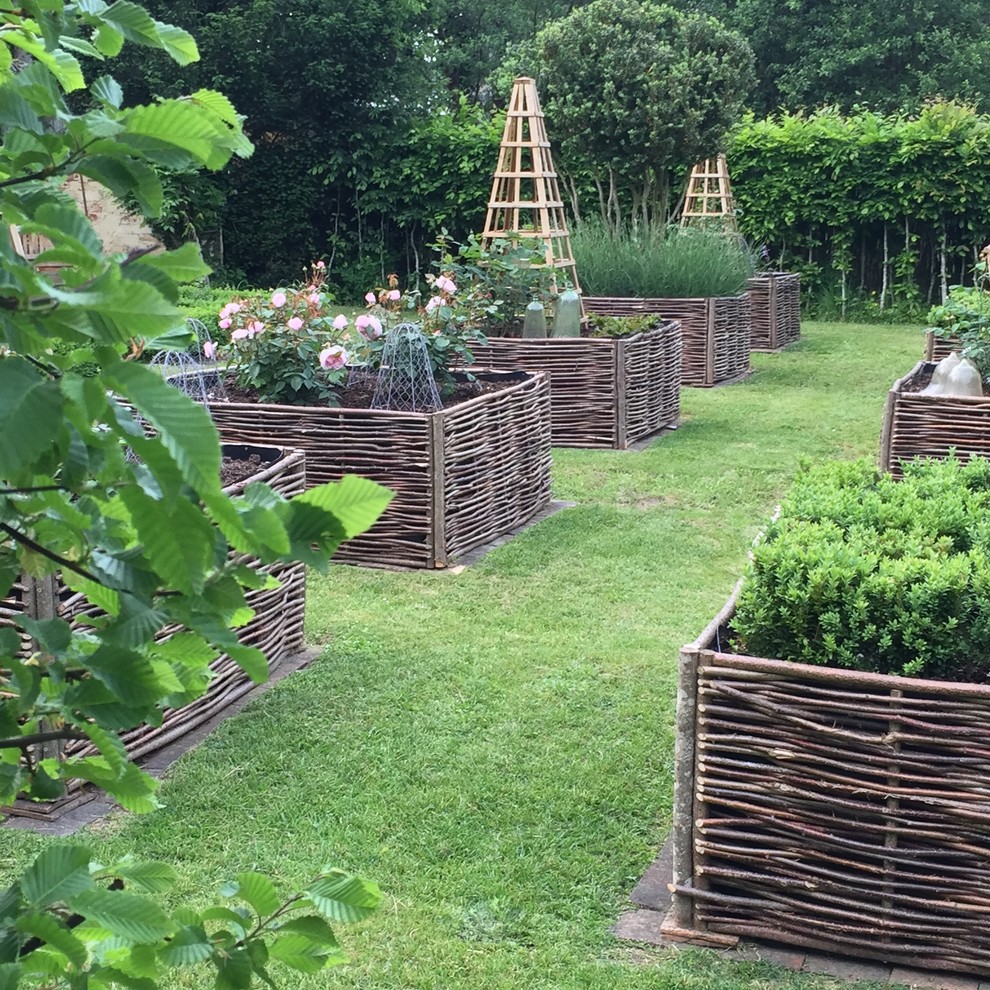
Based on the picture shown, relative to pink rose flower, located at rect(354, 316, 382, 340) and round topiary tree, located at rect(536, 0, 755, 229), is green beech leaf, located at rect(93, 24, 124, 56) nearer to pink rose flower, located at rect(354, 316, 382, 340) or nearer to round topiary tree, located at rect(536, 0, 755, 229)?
pink rose flower, located at rect(354, 316, 382, 340)

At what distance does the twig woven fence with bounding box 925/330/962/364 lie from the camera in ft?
27.9

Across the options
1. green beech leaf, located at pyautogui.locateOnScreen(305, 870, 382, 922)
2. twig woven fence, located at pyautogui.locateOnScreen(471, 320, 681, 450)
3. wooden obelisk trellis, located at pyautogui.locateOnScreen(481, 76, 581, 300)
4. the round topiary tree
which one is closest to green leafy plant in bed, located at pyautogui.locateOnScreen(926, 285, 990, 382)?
twig woven fence, located at pyautogui.locateOnScreen(471, 320, 681, 450)

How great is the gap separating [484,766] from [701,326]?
26.3ft

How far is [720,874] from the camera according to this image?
111 inches

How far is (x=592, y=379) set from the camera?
8.51 m

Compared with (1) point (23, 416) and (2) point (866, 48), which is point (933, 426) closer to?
(1) point (23, 416)

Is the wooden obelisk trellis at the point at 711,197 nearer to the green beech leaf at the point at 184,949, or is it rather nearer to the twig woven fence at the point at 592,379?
the twig woven fence at the point at 592,379

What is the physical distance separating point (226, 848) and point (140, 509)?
8.70 feet

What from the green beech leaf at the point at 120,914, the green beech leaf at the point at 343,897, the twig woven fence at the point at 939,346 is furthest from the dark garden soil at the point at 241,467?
the twig woven fence at the point at 939,346

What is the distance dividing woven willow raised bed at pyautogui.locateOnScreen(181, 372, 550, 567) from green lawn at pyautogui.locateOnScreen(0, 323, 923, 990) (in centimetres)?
17

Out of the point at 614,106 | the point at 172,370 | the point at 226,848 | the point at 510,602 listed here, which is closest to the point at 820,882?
the point at 226,848

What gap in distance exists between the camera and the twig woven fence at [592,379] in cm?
845

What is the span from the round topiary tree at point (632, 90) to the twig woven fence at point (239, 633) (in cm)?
886

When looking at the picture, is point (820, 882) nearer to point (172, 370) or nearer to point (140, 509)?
point (140, 509)
